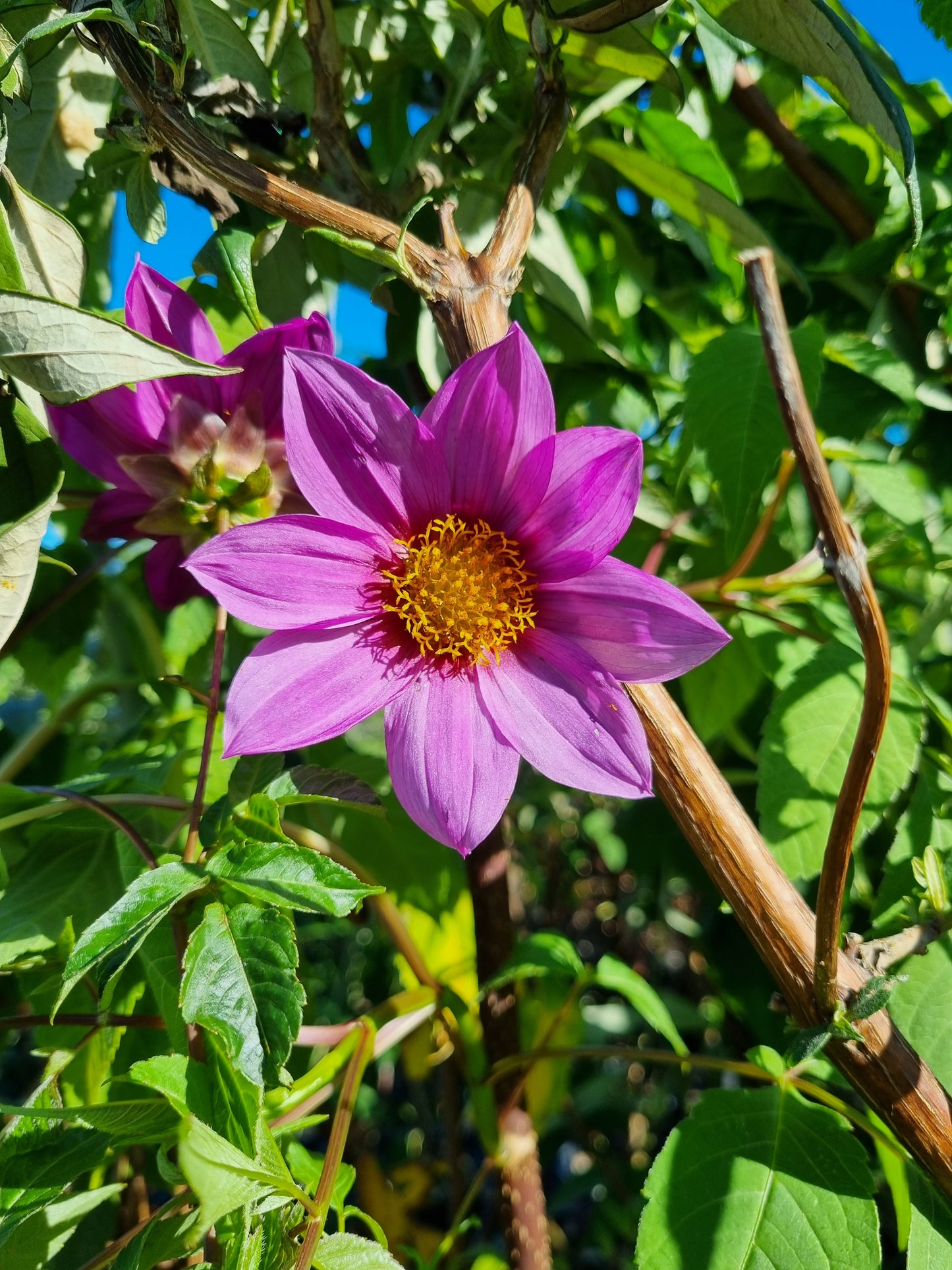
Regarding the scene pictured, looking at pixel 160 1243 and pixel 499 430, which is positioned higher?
pixel 499 430

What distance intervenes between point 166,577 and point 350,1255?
1.30ft

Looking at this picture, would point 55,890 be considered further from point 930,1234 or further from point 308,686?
point 930,1234

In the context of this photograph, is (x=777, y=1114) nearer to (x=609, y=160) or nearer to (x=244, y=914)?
(x=244, y=914)

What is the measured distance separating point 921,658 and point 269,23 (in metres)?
0.78

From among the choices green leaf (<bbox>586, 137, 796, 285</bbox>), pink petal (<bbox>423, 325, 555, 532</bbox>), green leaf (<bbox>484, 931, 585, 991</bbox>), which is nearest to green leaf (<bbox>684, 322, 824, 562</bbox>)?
green leaf (<bbox>586, 137, 796, 285</bbox>)

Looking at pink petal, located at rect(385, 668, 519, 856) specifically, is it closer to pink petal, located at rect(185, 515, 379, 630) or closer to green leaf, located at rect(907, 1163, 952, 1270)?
pink petal, located at rect(185, 515, 379, 630)

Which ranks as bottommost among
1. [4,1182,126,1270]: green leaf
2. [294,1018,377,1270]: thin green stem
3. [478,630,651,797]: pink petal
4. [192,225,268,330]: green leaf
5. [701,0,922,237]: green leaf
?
[4,1182,126,1270]: green leaf

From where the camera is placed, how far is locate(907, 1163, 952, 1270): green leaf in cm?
51

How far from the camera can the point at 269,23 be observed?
709mm

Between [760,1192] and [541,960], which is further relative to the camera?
[541,960]

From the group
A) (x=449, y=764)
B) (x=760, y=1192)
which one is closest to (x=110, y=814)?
(x=449, y=764)

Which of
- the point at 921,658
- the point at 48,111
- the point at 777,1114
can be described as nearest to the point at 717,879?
the point at 777,1114

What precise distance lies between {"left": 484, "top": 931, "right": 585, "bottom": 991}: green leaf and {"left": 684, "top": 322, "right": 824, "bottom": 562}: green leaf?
0.30 meters

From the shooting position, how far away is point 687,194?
748 millimetres
